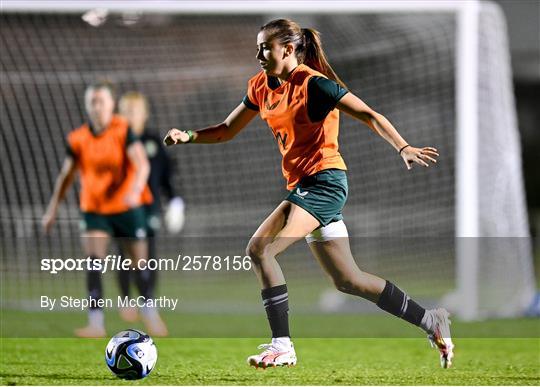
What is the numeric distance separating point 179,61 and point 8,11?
358cm

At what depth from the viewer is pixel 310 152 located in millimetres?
6238

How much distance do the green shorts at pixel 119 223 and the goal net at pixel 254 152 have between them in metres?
2.41

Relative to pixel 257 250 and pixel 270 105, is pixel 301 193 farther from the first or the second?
pixel 270 105

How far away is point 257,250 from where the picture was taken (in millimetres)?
6172

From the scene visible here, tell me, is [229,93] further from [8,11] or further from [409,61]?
[8,11]

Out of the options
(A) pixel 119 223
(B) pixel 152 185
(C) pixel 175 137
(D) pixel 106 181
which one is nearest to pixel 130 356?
(C) pixel 175 137

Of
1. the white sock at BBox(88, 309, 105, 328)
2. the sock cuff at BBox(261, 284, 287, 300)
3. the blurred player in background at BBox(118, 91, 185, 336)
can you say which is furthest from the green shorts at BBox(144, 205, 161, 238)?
the sock cuff at BBox(261, 284, 287, 300)

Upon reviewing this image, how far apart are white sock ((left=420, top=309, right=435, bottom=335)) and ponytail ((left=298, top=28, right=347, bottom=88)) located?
1.39 meters

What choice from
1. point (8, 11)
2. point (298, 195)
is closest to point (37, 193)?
point (8, 11)

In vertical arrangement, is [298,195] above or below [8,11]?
below

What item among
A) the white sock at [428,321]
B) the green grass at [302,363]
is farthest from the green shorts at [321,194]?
the green grass at [302,363]

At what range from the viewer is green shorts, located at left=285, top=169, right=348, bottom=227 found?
20.3ft

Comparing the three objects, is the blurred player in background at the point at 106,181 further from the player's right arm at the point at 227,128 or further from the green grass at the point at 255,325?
the player's right arm at the point at 227,128

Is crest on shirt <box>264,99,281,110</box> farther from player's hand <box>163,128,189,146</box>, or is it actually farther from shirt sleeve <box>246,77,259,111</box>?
player's hand <box>163,128,189,146</box>
